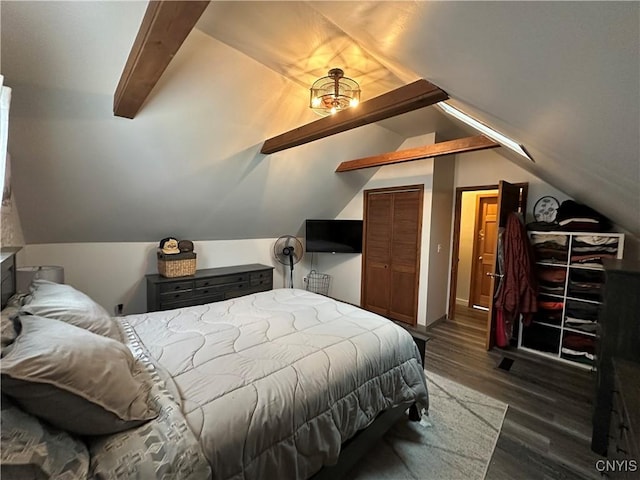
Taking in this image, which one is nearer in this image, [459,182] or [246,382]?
[246,382]

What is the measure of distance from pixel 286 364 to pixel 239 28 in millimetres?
2075

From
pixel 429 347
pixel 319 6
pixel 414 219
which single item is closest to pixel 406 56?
pixel 319 6

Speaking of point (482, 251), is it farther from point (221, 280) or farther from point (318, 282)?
point (221, 280)

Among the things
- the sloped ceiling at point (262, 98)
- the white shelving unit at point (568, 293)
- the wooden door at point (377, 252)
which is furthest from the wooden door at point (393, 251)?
the white shelving unit at point (568, 293)

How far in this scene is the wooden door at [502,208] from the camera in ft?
10.3

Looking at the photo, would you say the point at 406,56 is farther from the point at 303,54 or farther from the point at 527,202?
the point at 527,202

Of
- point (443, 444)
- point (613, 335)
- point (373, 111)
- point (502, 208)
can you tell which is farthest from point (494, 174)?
point (443, 444)

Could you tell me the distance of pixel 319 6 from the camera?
Result: 1.18 metres

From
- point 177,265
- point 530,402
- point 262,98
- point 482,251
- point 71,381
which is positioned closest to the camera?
point 71,381

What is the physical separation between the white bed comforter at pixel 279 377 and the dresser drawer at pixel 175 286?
44.2 inches

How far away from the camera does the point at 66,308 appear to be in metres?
1.32

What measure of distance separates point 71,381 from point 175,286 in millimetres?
2548

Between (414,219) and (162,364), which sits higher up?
(414,219)

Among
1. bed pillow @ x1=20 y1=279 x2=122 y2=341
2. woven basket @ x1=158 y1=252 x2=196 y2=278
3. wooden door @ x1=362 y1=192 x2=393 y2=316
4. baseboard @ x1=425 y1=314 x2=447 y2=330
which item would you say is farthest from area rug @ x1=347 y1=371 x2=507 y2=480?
woven basket @ x1=158 y1=252 x2=196 y2=278
